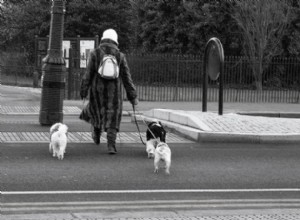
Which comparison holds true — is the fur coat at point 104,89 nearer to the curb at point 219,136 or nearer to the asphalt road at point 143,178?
the asphalt road at point 143,178

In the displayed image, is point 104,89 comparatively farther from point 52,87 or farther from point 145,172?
point 52,87

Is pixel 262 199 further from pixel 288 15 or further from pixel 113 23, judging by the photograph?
pixel 113 23

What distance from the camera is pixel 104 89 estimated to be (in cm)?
978

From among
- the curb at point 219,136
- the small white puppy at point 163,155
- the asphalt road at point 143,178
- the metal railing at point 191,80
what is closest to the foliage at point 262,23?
the metal railing at point 191,80

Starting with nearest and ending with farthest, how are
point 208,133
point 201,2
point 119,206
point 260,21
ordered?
point 119,206 → point 208,133 → point 260,21 → point 201,2

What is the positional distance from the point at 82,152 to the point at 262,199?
12.2 feet

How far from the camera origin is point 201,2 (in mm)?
37812

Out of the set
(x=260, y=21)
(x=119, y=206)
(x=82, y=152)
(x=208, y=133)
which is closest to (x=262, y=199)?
(x=119, y=206)

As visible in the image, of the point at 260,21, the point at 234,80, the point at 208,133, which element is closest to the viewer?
the point at 208,133

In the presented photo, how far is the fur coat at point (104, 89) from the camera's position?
9758mm

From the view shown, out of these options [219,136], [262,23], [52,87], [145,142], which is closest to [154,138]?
[145,142]

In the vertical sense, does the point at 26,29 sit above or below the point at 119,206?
above

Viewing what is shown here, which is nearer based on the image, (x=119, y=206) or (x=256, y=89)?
(x=119, y=206)

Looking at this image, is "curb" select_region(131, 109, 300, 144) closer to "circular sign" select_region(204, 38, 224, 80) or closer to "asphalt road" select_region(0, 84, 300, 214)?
"asphalt road" select_region(0, 84, 300, 214)
